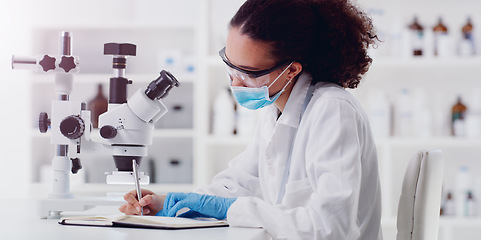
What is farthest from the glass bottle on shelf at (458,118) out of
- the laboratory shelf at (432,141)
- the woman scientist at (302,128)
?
the woman scientist at (302,128)

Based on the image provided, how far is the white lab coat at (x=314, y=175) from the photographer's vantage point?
120 cm

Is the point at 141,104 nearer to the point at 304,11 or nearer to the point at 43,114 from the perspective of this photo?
the point at 43,114

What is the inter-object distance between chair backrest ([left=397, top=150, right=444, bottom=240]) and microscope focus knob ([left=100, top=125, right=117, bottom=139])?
701 mm

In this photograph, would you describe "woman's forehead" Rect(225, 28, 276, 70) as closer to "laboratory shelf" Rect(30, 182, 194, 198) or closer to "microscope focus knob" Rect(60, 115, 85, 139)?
"microscope focus knob" Rect(60, 115, 85, 139)

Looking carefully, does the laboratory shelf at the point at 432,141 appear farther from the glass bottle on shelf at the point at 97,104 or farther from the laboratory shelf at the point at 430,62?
the glass bottle on shelf at the point at 97,104

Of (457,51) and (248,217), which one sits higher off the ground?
(457,51)

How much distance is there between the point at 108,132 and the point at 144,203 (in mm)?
190

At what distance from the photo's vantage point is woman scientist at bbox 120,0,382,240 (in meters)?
1.21

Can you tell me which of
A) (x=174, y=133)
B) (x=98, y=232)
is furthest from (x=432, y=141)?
(x=98, y=232)

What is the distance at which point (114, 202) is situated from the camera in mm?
1490

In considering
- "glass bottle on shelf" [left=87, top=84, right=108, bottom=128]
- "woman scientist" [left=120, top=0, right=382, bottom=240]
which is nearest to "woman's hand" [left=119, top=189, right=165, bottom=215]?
"woman scientist" [left=120, top=0, right=382, bottom=240]

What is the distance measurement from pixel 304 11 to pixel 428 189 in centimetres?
51

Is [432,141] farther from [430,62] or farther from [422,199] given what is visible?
[422,199]

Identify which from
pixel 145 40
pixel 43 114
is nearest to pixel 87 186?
pixel 145 40
